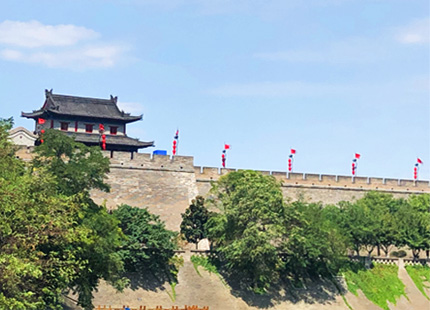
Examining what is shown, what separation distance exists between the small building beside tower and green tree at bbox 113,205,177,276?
11623mm

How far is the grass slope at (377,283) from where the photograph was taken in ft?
141

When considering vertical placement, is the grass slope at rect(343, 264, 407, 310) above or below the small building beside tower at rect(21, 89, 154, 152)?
below

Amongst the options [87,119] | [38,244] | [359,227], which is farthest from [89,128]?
[38,244]

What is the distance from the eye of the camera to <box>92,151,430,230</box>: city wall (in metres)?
48.0

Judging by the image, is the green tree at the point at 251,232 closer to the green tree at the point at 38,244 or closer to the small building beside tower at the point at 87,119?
the green tree at the point at 38,244

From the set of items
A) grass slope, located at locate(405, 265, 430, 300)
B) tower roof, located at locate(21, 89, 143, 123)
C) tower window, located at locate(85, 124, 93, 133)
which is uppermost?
tower roof, located at locate(21, 89, 143, 123)

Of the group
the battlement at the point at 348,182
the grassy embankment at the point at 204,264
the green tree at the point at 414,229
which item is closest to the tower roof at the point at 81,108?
the battlement at the point at 348,182

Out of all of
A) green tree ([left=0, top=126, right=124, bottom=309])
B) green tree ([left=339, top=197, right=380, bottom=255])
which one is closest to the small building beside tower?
green tree ([left=339, top=197, right=380, bottom=255])

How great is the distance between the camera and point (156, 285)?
128 ft

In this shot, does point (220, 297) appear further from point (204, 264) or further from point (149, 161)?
point (149, 161)

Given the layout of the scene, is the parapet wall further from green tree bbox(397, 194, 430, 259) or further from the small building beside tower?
green tree bbox(397, 194, 430, 259)

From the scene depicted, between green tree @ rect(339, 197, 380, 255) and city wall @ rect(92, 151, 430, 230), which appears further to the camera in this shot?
city wall @ rect(92, 151, 430, 230)

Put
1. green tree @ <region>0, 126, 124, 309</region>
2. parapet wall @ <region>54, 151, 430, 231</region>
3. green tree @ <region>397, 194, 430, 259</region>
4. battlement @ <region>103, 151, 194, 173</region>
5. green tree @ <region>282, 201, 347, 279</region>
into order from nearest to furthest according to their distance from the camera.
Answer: green tree @ <region>0, 126, 124, 309</region>
green tree @ <region>282, 201, 347, 279</region>
green tree @ <region>397, 194, 430, 259</region>
parapet wall @ <region>54, 151, 430, 231</region>
battlement @ <region>103, 151, 194, 173</region>

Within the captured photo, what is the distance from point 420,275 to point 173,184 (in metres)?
12.9
